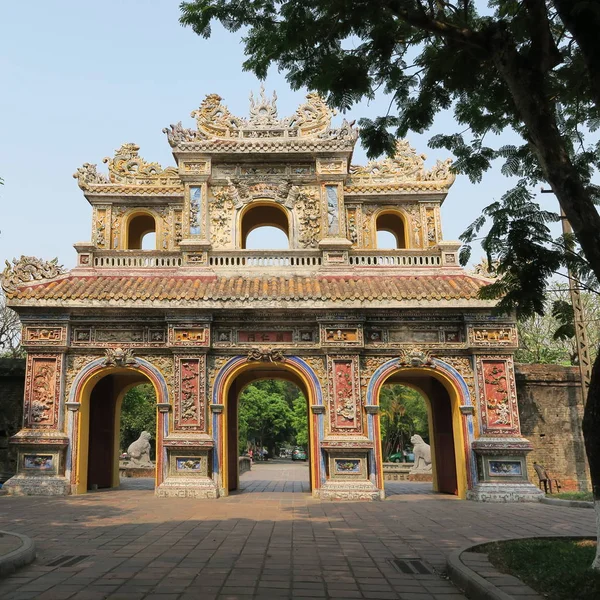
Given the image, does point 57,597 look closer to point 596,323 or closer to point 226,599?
point 226,599

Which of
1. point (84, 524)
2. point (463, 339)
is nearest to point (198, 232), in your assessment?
point (463, 339)

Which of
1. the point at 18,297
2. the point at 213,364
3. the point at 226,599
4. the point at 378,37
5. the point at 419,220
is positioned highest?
the point at 419,220

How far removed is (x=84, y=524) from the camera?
930 cm

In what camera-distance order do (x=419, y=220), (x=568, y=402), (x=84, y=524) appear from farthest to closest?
(x=419, y=220) → (x=568, y=402) → (x=84, y=524)

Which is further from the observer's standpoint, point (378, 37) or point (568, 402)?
point (568, 402)

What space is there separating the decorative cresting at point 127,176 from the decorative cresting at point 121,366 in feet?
16.7

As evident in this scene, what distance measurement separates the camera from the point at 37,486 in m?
13.3

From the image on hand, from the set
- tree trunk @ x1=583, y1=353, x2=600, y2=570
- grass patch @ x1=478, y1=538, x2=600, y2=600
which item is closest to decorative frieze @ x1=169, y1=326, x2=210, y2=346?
grass patch @ x1=478, y1=538, x2=600, y2=600

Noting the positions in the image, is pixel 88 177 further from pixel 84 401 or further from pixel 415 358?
pixel 415 358

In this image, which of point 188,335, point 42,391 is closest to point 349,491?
point 188,335

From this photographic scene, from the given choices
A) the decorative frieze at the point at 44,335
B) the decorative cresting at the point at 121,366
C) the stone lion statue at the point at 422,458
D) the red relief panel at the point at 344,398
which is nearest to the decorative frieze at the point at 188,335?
the decorative cresting at the point at 121,366

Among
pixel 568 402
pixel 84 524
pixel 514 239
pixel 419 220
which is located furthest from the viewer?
pixel 419 220

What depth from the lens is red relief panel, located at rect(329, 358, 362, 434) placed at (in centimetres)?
1359

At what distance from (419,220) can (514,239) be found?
10.6m
